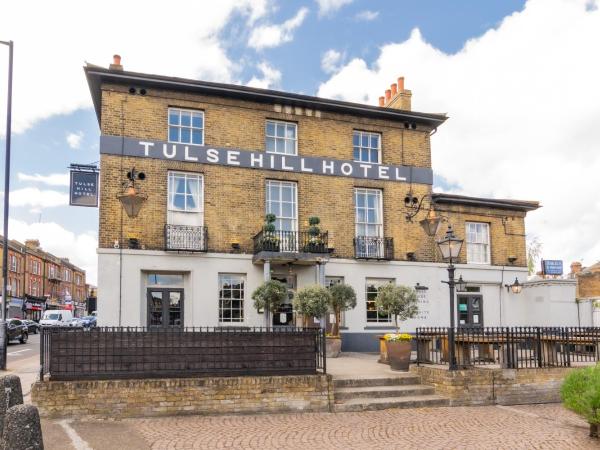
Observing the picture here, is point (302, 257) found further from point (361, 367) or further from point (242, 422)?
point (242, 422)

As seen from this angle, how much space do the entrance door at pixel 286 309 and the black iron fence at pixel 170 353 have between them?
8.36m

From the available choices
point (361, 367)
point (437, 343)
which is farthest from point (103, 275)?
point (437, 343)

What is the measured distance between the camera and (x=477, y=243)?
22.2 meters

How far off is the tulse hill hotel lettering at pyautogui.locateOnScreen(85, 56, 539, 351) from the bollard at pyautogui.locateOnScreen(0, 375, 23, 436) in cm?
1017

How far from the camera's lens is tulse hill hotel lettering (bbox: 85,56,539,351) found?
17.6m

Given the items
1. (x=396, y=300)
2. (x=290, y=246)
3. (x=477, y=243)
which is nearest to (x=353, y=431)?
(x=396, y=300)

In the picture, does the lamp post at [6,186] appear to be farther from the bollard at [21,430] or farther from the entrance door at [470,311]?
the entrance door at [470,311]

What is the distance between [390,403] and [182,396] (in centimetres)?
390

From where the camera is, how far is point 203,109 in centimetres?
1884

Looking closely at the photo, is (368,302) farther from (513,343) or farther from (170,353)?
(170,353)

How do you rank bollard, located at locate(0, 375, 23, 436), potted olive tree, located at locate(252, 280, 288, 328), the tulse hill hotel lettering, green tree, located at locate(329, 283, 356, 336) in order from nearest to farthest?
1. bollard, located at locate(0, 375, 23, 436)
2. green tree, located at locate(329, 283, 356, 336)
3. potted olive tree, located at locate(252, 280, 288, 328)
4. the tulse hill hotel lettering

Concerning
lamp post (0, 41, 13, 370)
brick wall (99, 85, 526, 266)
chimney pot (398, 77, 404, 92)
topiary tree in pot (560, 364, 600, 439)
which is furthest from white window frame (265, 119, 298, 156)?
topiary tree in pot (560, 364, 600, 439)

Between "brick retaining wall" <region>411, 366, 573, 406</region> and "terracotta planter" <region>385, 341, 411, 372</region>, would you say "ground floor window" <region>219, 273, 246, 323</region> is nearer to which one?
"terracotta planter" <region>385, 341, 411, 372</region>

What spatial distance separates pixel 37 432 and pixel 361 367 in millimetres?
9313
